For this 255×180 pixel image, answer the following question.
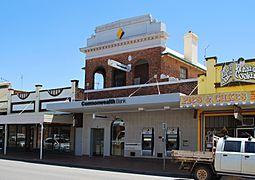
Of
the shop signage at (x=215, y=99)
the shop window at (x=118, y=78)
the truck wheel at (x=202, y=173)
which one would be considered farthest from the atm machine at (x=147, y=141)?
the truck wheel at (x=202, y=173)

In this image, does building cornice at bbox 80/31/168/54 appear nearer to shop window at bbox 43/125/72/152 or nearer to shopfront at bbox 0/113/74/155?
shopfront at bbox 0/113/74/155

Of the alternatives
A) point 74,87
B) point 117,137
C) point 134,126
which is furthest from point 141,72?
point 74,87

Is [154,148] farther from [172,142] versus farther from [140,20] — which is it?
[140,20]

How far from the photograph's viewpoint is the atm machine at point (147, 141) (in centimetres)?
2583

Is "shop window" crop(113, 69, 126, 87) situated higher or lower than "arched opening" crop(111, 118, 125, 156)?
higher

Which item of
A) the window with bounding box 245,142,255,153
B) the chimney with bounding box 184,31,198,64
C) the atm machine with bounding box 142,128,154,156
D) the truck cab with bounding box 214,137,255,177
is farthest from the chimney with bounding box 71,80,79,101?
the window with bounding box 245,142,255,153

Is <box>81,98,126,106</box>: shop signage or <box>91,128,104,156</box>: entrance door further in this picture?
<box>91,128,104,156</box>: entrance door

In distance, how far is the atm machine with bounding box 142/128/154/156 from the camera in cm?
2583

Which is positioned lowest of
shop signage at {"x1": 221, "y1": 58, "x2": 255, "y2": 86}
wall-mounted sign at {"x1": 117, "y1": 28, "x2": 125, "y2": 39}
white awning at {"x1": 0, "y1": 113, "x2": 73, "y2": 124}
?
white awning at {"x1": 0, "y1": 113, "x2": 73, "y2": 124}

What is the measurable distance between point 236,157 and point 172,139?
11230mm

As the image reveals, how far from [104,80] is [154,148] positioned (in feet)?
24.9

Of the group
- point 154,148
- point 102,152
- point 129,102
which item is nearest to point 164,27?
point 129,102

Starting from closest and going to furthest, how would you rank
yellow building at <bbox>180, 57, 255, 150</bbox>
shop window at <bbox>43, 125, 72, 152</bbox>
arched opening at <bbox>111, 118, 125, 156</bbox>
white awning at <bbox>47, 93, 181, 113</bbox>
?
yellow building at <bbox>180, 57, 255, 150</bbox> → white awning at <bbox>47, 93, 181, 113</bbox> → arched opening at <bbox>111, 118, 125, 156</bbox> → shop window at <bbox>43, 125, 72, 152</bbox>

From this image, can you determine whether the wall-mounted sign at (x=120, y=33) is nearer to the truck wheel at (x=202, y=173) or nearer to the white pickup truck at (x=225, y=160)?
the white pickup truck at (x=225, y=160)
